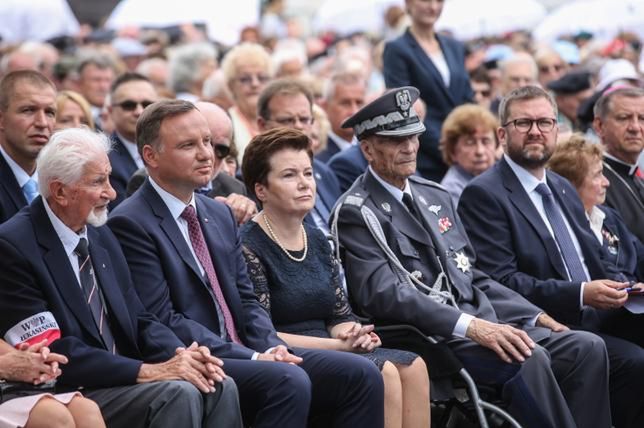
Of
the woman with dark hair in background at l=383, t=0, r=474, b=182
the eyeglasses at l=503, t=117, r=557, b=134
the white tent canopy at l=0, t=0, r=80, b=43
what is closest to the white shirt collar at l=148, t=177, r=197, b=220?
the eyeglasses at l=503, t=117, r=557, b=134

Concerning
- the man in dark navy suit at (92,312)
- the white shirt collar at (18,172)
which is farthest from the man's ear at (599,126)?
the man in dark navy suit at (92,312)

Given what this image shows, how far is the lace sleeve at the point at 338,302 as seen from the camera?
694cm

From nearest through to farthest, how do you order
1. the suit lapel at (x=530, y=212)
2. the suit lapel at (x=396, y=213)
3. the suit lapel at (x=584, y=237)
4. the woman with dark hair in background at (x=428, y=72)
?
the suit lapel at (x=396, y=213) → the suit lapel at (x=530, y=212) → the suit lapel at (x=584, y=237) → the woman with dark hair in background at (x=428, y=72)

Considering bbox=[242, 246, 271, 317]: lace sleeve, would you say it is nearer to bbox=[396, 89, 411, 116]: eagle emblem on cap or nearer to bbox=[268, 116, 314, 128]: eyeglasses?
bbox=[396, 89, 411, 116]: eagle emblem on cap

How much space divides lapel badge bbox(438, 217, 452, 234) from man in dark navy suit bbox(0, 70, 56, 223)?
7.44ft

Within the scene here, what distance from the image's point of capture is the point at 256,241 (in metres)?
6.88

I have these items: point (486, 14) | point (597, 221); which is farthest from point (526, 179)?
point (486, 14)

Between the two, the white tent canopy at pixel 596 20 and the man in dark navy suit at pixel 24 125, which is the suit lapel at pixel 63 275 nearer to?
the man in dark navy suit at pixel 24 125

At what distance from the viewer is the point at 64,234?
19.5 ft

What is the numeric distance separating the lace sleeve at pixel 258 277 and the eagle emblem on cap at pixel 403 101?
53.5 inches

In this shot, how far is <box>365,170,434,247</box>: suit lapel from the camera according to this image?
289 inches

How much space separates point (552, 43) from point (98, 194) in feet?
39.1

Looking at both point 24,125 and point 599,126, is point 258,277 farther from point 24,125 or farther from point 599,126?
point 599,126

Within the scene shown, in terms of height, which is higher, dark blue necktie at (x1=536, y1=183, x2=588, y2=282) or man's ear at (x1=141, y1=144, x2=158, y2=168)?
man's ear at (x1=141, y1=144, x2=158, y2=168)
